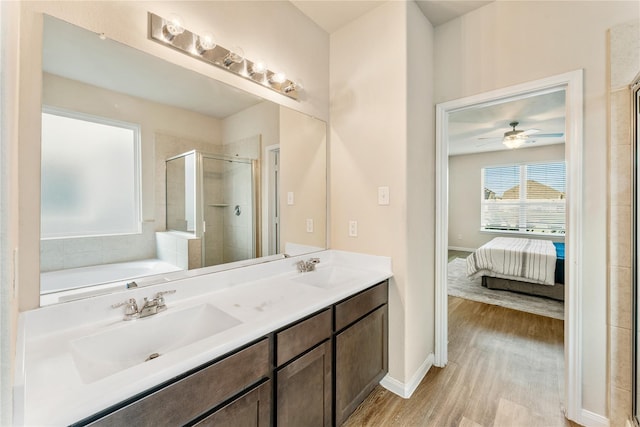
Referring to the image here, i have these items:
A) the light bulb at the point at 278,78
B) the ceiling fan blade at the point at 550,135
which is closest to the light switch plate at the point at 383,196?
the light bulb at the point at 278,78

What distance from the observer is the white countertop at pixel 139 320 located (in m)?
0.65

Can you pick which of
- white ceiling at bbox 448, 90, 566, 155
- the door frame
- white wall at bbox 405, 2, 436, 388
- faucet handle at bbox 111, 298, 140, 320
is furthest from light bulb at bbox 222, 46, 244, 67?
white ceiling at bbox 448, 90, 566, 155

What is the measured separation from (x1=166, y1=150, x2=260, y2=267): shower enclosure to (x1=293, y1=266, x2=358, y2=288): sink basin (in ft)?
1.24

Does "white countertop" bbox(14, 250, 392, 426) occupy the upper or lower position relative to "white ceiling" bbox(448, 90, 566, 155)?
lower

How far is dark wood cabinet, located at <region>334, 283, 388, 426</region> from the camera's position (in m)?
1.47

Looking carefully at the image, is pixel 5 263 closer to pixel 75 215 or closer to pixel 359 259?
pixel 75 215

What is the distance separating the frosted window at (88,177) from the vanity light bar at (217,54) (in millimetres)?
465

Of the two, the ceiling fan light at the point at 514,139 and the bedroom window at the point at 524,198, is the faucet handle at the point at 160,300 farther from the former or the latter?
the bedroom window at the point at 524,198

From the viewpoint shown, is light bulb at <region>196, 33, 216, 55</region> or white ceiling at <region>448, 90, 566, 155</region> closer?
light bulb at <region>196, 33, 216, 55</region>

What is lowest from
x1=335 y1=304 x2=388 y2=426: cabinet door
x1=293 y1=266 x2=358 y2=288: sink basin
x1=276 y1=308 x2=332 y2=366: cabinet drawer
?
x1=335 y1=304 x2=388 y2=426: cabinet door

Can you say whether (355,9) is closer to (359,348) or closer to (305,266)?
(305,266)

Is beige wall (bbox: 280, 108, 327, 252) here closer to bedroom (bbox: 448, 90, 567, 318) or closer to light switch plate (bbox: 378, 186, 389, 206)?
light switch plate (bbox: 378, 186, 389, 206)

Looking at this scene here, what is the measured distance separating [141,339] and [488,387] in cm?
226

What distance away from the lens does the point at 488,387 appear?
6.38ft
